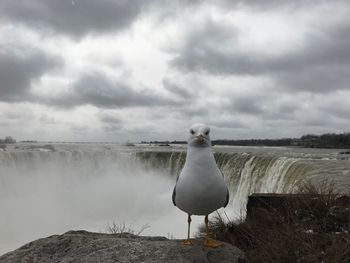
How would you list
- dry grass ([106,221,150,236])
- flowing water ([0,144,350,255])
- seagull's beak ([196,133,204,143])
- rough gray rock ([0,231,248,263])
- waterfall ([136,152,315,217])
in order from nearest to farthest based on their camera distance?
seagull's beak ([196,133,204,143]) < rough gray rock ([0,231,248,263]) < dry grass ([106,221,150,236]) < waterfall ([136,152,315,217]) < flowing water ([0,144,350,255])

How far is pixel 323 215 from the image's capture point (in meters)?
5.85

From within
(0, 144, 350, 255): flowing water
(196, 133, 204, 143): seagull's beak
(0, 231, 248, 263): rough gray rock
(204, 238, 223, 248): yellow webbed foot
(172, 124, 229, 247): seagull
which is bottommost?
(0, 144, 350, 255): flowing water

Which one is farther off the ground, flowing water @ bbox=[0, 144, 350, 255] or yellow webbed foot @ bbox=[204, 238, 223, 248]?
yellow webbed foot @ bbox=[204, 238, 223, 248]

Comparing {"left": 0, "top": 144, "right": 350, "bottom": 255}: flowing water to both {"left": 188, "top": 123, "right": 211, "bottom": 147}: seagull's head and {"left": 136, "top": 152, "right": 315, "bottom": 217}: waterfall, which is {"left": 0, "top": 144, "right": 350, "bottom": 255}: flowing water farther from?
{"left": 188, "top": 123, "right": 211, "bottom": 147}: seagull's head

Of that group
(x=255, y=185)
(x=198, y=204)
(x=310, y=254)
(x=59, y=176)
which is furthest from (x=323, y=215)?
(x=59, y=176)

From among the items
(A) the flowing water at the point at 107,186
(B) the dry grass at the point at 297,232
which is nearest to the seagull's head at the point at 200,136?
(B) the dry grass at the point at 297,232

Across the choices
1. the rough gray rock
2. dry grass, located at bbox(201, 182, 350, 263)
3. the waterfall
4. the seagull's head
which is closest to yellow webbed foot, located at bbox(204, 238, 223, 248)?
the rough gray rock

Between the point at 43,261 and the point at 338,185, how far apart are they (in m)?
7.96

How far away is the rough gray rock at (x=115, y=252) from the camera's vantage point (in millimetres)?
4016

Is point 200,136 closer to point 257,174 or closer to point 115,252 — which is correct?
point 115,252

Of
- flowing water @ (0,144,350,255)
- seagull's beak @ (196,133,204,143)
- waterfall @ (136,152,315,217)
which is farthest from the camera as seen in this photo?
flowing water @ (0,144,350,255)

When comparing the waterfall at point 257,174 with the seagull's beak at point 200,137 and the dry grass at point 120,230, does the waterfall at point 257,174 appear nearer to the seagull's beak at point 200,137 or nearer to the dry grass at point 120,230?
the dry grass at point 120,230

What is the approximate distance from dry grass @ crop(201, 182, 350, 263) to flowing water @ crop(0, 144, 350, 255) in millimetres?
7888

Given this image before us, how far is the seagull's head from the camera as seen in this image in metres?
3.82
